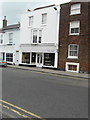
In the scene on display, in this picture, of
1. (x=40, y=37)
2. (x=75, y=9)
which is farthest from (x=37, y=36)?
(x=75, y=9)

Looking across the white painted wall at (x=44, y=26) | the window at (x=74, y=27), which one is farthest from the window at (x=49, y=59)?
the window at (x=74, y=27)

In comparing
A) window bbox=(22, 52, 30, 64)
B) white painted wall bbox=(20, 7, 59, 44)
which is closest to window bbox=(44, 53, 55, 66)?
white painted wall bbox=(20, 7, 59, 44)

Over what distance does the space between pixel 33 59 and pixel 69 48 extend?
22.9 ft

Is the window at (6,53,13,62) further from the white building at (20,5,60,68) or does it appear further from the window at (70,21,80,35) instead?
the window at (70,21,80,35)

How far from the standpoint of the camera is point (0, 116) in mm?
3637

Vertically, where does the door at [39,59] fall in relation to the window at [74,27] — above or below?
below

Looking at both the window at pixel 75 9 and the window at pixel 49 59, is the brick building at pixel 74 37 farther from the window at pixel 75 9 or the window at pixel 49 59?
the window at pixel 49 59

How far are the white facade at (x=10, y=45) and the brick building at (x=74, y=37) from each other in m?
9.35

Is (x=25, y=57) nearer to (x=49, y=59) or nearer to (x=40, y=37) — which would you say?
(x=40, y=37)

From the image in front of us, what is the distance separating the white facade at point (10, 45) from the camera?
21991mm

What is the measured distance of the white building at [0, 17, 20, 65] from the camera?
22000 millimetres

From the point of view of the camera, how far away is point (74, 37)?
15.7 m

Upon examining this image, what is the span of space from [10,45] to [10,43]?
43 cm

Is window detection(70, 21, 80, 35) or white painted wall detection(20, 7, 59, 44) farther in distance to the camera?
white painted wall detection(20, 7, 59, 44)
